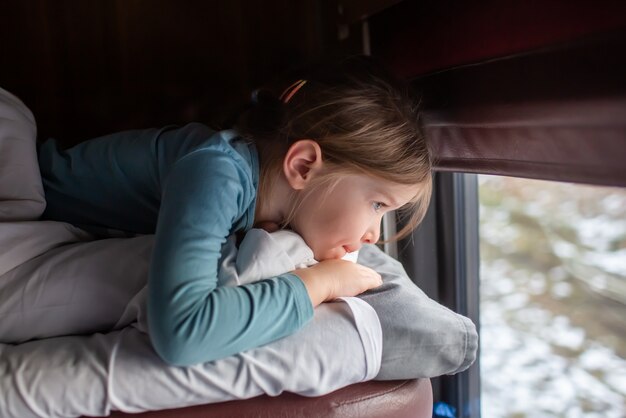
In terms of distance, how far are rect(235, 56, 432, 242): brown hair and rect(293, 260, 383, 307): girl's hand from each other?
0.42 ft

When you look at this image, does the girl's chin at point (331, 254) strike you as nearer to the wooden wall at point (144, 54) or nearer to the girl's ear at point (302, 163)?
the girl's ear at point (302, 163)

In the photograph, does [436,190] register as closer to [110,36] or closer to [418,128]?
[418,128]

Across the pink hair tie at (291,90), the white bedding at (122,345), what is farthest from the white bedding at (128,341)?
the pink hair tie at (291,90)

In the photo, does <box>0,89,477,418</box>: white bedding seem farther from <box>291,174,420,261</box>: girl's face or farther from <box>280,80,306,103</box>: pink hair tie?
<box>280,80,306,103</box>: pink hair tie

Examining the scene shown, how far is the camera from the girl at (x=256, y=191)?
0.68 meters

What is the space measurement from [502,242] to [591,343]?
0.89 feet

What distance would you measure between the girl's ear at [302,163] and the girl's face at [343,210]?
27 millimetres

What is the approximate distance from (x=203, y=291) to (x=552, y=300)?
715 millimetres

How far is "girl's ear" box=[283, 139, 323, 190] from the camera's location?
0.84 meters

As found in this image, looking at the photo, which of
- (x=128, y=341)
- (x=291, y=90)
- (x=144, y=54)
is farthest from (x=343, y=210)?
(x=144, y=54)

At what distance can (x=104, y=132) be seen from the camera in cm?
137

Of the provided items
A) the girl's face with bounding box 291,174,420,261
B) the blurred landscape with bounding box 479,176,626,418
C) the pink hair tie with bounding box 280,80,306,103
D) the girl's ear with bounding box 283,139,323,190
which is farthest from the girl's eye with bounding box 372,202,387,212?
the blurred landscape with bounding box 479,176,626,418

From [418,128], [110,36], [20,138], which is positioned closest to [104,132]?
[110,36]

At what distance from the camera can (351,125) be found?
85 cm
